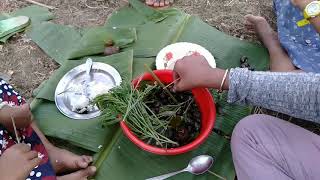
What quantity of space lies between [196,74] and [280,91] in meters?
0.31

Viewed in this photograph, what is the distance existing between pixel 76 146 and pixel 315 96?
1090 mm

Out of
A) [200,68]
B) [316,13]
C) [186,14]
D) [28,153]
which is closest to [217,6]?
[186,14]

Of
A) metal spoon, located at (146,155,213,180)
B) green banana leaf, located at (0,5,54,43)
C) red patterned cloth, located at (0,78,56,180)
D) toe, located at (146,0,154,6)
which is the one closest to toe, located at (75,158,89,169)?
red patterned cloth, located at (0,78,56,180)

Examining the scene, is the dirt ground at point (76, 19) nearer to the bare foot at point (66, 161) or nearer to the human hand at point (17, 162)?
the bare foot at point (66, 161)

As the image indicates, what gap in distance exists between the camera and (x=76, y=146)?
75.1 inches

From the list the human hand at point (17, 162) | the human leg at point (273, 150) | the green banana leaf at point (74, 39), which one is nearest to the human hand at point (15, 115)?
the human hand at point (17, 162)

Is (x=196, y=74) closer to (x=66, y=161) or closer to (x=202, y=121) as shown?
(x=202, y=121)

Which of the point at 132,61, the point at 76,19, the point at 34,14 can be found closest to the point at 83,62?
the point at 132,61

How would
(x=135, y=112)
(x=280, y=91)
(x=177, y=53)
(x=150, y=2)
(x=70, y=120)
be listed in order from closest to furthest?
1. (x=280, y=91)
2. (x=135, y=112)
3. (x=70, y=120)
4. (x=177, y=53)
5. (x=150, y=2)

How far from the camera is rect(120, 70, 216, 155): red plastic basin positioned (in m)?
1.63

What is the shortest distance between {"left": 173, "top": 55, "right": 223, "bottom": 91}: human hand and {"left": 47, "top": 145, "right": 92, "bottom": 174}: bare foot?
0.58 metres

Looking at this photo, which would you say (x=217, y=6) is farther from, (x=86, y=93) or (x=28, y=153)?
(x=28, y=153)

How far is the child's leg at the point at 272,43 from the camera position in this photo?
202cm

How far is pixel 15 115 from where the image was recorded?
65.7 inches
